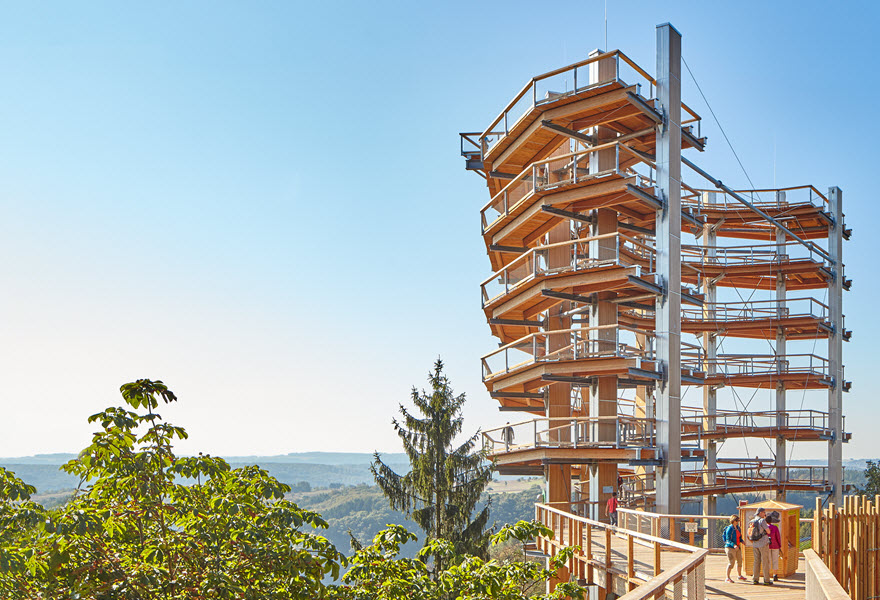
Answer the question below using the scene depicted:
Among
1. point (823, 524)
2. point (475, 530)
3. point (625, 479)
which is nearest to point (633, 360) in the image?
point (625, 479)

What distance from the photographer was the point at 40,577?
9156 mm

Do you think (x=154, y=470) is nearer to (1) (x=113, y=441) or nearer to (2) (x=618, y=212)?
(1) (x=113, y=441)

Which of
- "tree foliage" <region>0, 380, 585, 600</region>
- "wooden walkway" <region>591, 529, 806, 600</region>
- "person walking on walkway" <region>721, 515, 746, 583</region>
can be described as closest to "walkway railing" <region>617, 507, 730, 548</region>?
"wooden walkway" <region>591, 529, 806, 600</region>

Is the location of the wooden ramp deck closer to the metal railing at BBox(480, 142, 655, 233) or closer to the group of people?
the group of people

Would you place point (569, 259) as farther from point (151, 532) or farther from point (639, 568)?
point (151, 532)

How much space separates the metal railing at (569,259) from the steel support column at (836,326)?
12622 millimetres

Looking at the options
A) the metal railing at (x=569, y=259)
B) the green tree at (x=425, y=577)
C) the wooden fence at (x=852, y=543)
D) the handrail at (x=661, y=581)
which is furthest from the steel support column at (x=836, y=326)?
the handrail at (x=661, y=581)

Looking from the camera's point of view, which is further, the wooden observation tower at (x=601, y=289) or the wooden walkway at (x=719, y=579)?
the wooden observation tower at (x=601, y=289)

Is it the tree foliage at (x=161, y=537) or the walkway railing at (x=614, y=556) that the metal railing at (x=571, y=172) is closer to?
the walkway railing at (x=614, y=556)

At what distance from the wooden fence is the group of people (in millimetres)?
1769

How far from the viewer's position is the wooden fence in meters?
14.2

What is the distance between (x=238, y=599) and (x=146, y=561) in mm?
1145

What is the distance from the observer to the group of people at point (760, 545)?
16.4 metres

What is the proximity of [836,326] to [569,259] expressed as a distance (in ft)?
59.8
